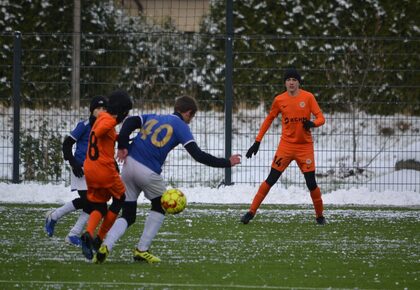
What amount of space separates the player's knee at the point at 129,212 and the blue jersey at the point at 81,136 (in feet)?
5.75

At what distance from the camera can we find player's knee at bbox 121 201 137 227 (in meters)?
9.88

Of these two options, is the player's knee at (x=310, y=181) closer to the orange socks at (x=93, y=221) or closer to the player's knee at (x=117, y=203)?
the player's knee at (x=117, y=203)

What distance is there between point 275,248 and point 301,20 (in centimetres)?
1243

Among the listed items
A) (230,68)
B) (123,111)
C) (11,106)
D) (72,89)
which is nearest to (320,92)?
(230,68)


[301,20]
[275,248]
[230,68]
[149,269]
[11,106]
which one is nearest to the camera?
[149,269]

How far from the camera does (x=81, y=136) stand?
1155cm

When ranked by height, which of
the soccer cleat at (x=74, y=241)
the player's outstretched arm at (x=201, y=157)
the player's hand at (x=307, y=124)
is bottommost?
the soccer cleat at (x=74, y=241)

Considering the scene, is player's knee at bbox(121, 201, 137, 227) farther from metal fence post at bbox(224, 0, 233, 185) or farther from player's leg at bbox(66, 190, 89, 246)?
metal fence post at bbox(224, 0, 233, 185)

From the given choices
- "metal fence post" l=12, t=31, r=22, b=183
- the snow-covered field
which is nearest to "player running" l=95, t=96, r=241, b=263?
→ the snow-covered field

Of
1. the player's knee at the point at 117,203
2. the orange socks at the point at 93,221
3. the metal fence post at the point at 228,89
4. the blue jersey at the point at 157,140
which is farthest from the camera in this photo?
the metal fence post at the point at 228,89

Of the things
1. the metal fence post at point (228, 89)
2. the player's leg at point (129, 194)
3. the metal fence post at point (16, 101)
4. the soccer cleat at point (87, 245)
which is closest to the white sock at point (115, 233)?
the player's leg at point (129, 194)

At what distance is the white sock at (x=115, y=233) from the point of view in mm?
9531

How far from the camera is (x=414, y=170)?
59.7 ft

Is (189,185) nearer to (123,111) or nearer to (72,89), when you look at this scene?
(72,89)
